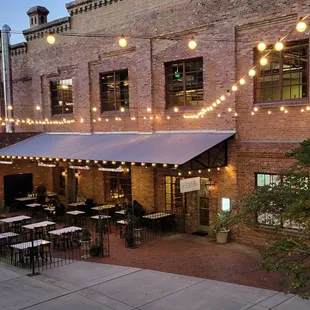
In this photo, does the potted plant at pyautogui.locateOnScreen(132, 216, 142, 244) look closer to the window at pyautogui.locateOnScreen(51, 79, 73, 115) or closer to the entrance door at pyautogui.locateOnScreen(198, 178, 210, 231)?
the entrance door at pyautogui.locateOnScreen(198, 178, 210, 231)

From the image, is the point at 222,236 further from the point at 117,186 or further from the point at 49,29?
the point at 49,29

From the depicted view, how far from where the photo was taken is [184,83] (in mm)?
18125

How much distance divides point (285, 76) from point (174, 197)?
22.6 ft

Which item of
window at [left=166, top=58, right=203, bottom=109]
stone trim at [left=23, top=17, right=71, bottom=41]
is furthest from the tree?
stone trim at [left=23, top=17, right=71, bottom=41]

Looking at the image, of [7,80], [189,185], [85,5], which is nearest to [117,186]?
[189,185]

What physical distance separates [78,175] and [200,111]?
8.97 metres

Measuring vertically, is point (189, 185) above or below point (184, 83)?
below

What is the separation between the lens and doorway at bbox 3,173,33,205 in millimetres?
24719

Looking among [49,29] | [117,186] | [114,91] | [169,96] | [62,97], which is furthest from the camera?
[62,97]

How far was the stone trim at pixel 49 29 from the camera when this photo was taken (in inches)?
900

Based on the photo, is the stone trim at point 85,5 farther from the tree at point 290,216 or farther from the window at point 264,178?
the tree at point 290,216

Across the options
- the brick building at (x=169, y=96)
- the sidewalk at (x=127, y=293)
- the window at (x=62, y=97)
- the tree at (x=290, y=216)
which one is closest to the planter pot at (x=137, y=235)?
the brick building at (x=169, y=96)

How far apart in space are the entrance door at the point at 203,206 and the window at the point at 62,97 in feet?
31.5

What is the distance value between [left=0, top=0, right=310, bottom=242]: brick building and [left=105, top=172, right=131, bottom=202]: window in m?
0.05
